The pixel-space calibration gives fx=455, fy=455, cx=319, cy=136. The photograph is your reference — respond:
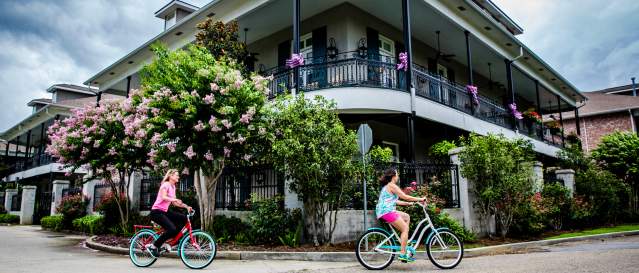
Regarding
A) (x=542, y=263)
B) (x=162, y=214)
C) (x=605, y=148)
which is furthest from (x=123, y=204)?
(x=605, y=148)

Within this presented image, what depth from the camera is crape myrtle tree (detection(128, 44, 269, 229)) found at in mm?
9859

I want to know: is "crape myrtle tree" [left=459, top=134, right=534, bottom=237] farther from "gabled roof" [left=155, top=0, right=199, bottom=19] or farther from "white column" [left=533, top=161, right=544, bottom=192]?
"gabled roof" [left=155, top=0, right=199, bottom=19]

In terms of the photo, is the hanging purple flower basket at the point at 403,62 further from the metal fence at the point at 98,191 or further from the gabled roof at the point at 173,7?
the gabled roof at the point at 173,7

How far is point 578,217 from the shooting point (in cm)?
1441

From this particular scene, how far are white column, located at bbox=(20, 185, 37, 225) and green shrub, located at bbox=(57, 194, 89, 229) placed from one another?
25.5ft

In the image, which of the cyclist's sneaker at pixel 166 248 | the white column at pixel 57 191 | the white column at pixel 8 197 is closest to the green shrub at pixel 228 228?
the cyclist's sneaker at pixel 166 248

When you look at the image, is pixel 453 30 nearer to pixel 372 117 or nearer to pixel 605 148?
pixel 372 117

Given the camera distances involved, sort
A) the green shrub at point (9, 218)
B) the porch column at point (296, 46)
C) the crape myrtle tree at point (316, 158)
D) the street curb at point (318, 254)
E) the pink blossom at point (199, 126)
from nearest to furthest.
A: the street curb at point (318, 254) → the crape myrtle tree at point (316, 158) → the pink blossom at point (199, 126) → the porch column at point (296, 46) → the green shrub at point (9, 218)

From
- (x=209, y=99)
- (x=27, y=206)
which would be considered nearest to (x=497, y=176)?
(x=209, y=99)

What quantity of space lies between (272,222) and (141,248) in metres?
3.03

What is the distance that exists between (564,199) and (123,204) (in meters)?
14.0

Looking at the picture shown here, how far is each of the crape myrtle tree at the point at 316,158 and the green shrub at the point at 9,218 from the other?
70.8 feet

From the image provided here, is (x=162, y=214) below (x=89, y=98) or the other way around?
below

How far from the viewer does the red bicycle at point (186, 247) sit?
25.1 ft
